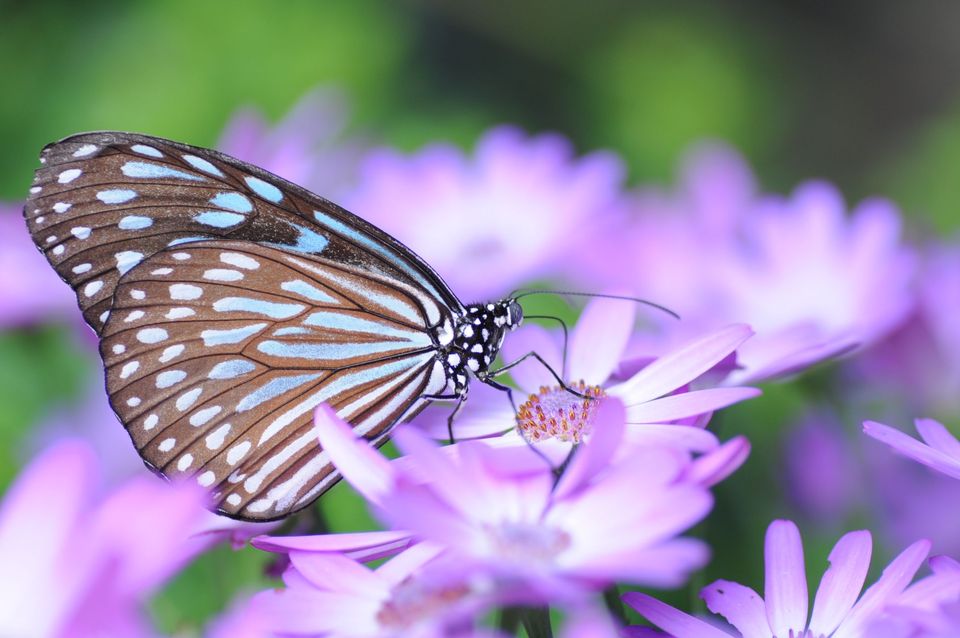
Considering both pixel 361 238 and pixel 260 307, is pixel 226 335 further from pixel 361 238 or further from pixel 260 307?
pixel 361 238

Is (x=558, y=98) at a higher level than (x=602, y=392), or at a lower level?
higher

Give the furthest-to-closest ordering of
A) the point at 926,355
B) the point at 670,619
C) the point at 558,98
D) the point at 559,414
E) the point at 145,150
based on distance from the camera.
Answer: the point at 558,98 → the point at 926,355 → the point at 145,150 → the point at 559,414 → the point at 670,619

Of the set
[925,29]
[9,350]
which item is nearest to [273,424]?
[9,350]

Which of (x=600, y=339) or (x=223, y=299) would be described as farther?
(x=223, y=299)

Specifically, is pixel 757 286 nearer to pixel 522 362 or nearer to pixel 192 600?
pixel 522 362

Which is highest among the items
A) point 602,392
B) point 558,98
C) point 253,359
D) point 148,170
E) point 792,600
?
point 558,98

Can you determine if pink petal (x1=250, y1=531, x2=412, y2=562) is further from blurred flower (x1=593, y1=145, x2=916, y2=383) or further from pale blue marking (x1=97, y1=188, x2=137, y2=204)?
blurred flower (x1=593, y1=145, x2=916, y2=383)

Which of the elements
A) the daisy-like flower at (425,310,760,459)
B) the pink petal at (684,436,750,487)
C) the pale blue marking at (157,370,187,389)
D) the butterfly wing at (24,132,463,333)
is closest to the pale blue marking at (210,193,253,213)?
the butterfly wing at (24,132,463,333)

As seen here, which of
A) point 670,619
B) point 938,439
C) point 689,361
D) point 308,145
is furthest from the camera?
point 308,145

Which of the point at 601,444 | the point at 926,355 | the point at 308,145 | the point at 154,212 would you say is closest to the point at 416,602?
the point at 601,444
